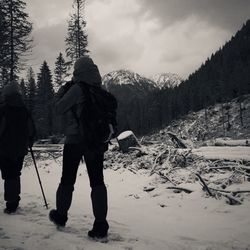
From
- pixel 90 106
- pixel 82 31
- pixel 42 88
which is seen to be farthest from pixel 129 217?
pixel 42 88

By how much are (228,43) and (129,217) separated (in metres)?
164

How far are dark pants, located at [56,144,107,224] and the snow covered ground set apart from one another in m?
0.37

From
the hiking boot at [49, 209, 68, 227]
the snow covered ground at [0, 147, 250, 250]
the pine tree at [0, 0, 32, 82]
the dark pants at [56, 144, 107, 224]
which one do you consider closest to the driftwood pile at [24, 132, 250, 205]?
the snow covered ground at [0, 147, 250, 250]

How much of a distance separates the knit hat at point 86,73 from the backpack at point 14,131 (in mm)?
2038

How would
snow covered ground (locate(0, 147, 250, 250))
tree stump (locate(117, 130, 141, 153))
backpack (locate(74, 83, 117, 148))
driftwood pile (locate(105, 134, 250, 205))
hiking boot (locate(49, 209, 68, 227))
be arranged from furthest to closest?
tree stump (locate(117, 130, 141, 153)) < driftwood pile (locate(105, 134, 250, 205)) < hiking boot (locate(49, 209, 68, 227)) < backpack (locate(74, 83, 117, 148)) < snow covered ground (locate(0, 147, 250, 250))

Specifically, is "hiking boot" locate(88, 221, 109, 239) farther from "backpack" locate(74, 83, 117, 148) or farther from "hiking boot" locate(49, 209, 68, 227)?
"backpack" locate(74, 83, 117, 148)

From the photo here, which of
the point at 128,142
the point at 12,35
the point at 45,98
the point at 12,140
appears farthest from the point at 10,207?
the point at 45,98

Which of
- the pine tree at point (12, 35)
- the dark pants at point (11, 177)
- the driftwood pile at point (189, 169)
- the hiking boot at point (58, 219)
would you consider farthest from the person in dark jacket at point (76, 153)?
the pine tree at point (12, 35)

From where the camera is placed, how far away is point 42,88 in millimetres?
51281

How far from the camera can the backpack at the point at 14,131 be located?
549 cm

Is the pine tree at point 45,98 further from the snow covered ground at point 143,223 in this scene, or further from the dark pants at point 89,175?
the dark pants at point 89,175

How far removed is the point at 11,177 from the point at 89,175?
2.17m

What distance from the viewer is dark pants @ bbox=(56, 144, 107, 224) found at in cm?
405

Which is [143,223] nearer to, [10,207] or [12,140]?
[10,207]
